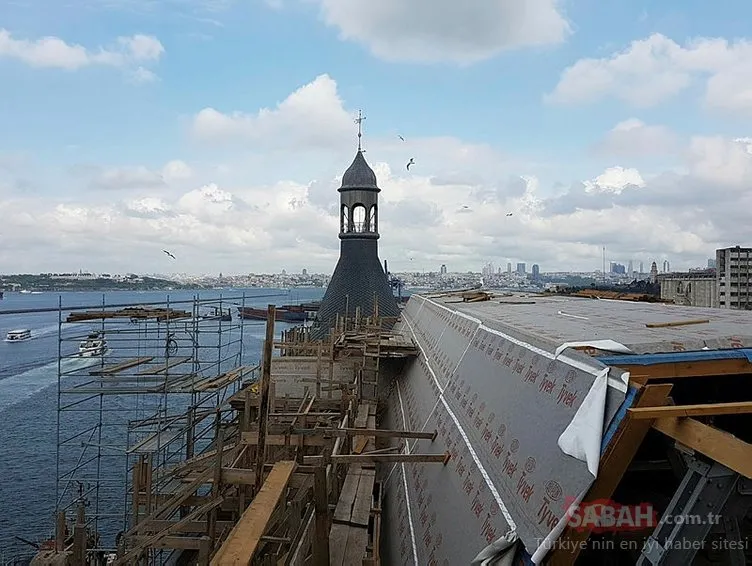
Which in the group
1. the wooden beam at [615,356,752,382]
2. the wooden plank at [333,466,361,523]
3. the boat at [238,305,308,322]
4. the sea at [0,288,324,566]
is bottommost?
the sea at [0,288,324,566]

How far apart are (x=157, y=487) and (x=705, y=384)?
40.0 ft

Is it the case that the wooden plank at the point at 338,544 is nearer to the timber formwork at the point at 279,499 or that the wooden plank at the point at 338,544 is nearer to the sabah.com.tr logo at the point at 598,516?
the timber formwork at the point at 279,499

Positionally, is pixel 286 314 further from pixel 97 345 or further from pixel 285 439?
pixel 285 439

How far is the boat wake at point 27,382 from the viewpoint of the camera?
3831 centimetres

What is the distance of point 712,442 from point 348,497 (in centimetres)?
599

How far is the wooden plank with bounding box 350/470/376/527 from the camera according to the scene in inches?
324

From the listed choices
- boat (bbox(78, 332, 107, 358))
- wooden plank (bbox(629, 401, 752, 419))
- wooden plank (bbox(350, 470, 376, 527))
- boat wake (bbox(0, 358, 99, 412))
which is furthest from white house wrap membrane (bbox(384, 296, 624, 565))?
boat wake (bbox(0, 358, 99, 412))

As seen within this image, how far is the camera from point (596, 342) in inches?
234

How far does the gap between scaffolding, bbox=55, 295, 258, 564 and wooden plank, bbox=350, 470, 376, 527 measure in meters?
4.37

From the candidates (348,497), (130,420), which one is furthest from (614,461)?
(130,420)

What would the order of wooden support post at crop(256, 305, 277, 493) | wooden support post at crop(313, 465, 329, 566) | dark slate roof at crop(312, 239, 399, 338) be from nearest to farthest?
wooden support post at crop(313, 465, 329, 566), wooden support post at crop(256, 305, 277, 493), dark slate roof at crop(312, 239, 399, 338)

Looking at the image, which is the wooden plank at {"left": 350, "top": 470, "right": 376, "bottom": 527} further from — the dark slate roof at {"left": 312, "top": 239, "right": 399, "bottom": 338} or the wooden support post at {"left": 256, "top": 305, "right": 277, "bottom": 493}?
the dark slate roof at {"left": 312, "top": 239, "right": 399, "bottom": 338}

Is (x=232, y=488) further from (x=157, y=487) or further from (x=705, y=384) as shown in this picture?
(x=705, y=384)

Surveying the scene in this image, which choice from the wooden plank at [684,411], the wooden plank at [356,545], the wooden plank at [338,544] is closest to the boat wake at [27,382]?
the wooden plank at [338,544]
